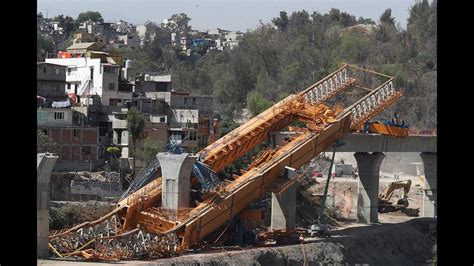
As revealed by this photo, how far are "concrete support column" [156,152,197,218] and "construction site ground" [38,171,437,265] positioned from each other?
222 cm

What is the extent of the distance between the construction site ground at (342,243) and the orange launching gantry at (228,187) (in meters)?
0.98

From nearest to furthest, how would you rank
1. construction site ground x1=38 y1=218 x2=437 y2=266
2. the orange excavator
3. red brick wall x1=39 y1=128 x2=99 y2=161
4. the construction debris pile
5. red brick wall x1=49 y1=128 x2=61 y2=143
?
construction site ground x1=38 y1=218 x2=437 y2=266, the construction debris pile, red brick wall x1=49 y1=128 x2=61 y2=143, red brick wall x1=39 y1=128 x2=99 y2=161, the orange excavator

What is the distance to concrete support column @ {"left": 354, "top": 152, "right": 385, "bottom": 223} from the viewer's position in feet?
182

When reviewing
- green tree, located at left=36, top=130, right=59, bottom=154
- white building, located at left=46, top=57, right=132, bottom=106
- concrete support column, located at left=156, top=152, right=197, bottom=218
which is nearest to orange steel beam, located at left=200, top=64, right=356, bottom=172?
concrete support column, located at left=156, top=152, right=197, bottom=218

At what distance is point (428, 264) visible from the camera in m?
49.6

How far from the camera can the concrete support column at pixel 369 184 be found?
55.6m

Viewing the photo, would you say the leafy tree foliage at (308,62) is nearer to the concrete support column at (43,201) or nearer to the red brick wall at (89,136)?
the red brick wall at (89,136)

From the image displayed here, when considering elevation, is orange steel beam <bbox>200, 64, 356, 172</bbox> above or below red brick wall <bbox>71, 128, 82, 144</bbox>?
above

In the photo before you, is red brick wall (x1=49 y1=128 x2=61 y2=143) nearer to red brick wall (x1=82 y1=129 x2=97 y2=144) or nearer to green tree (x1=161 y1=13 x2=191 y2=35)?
red brick wall (x1=82 y1=129 x2=97 y2=144)

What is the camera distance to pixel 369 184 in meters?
55.6

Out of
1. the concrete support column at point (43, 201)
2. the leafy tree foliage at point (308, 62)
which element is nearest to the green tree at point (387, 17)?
the leafy tree foliage at point (308, 62)
